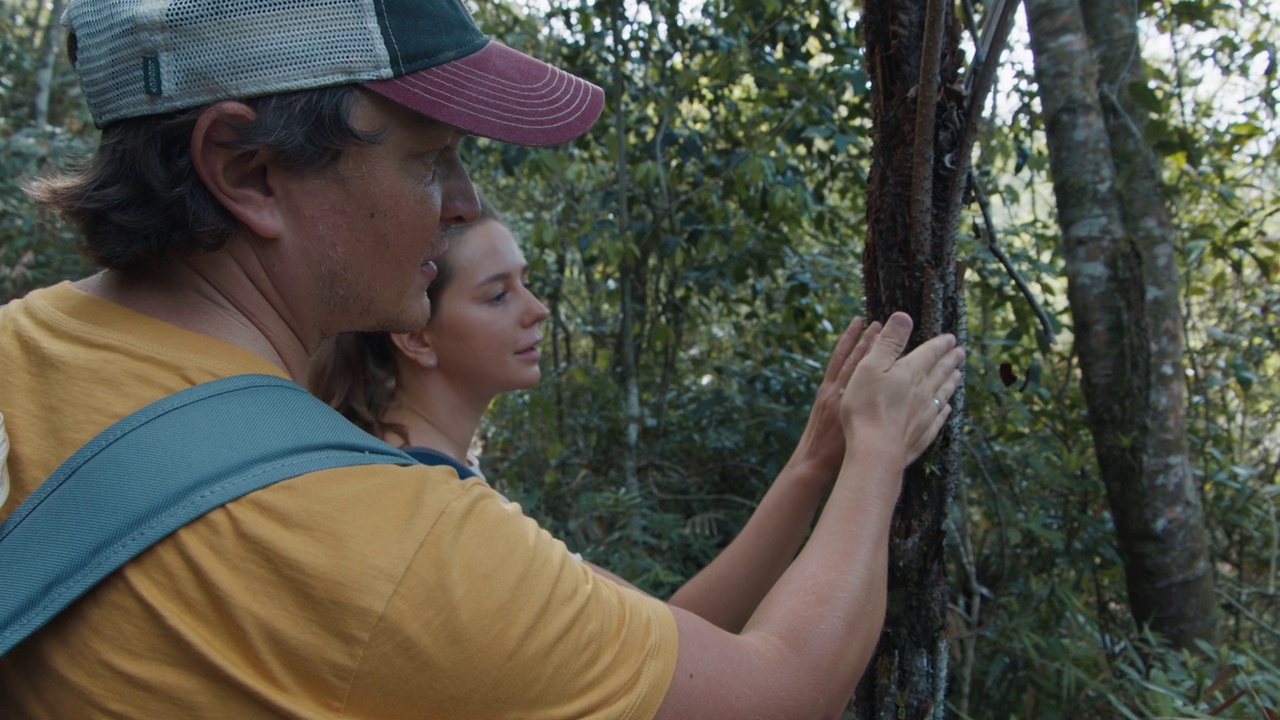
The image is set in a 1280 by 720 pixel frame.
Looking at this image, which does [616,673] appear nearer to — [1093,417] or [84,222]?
[84,222]

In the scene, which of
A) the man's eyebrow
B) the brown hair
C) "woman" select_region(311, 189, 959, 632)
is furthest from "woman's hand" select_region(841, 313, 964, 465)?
the man's eyebrow

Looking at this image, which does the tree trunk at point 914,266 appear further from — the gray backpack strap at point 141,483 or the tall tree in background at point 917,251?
the gray backpack strap at point 141,483

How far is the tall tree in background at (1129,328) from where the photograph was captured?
9.32 ft

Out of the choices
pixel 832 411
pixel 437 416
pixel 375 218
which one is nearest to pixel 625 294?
pixel 437 416

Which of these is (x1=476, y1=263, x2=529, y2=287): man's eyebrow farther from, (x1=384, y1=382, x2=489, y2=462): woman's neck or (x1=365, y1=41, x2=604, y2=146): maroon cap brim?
(x1=365, y1=41, x2=604, y2=146): maroon cap brim

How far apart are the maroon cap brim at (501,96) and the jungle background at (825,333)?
1.72 m

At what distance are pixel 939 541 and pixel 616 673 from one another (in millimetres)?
916

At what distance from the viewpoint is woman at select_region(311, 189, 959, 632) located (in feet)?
5.86

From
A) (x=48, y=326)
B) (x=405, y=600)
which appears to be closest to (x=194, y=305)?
(x=48, y=326)

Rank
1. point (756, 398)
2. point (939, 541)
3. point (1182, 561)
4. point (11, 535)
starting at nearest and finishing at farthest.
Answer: point (11, 535), point (939, 541), point (1182, 561), point (756, 398)

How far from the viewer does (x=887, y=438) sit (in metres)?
1.46

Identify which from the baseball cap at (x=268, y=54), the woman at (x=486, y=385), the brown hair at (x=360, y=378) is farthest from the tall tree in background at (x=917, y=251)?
the brown hair at (x=360, y=378)

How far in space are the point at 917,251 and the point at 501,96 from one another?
2.61 ft

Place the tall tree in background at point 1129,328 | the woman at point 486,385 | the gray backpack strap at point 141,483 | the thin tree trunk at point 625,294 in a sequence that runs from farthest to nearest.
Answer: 1. the thin tree trunk at point 625,294
2. the tall tree in background at point 1129,328
3. the woman at point 486,385
4. the gray backpack strap at point 141,483
